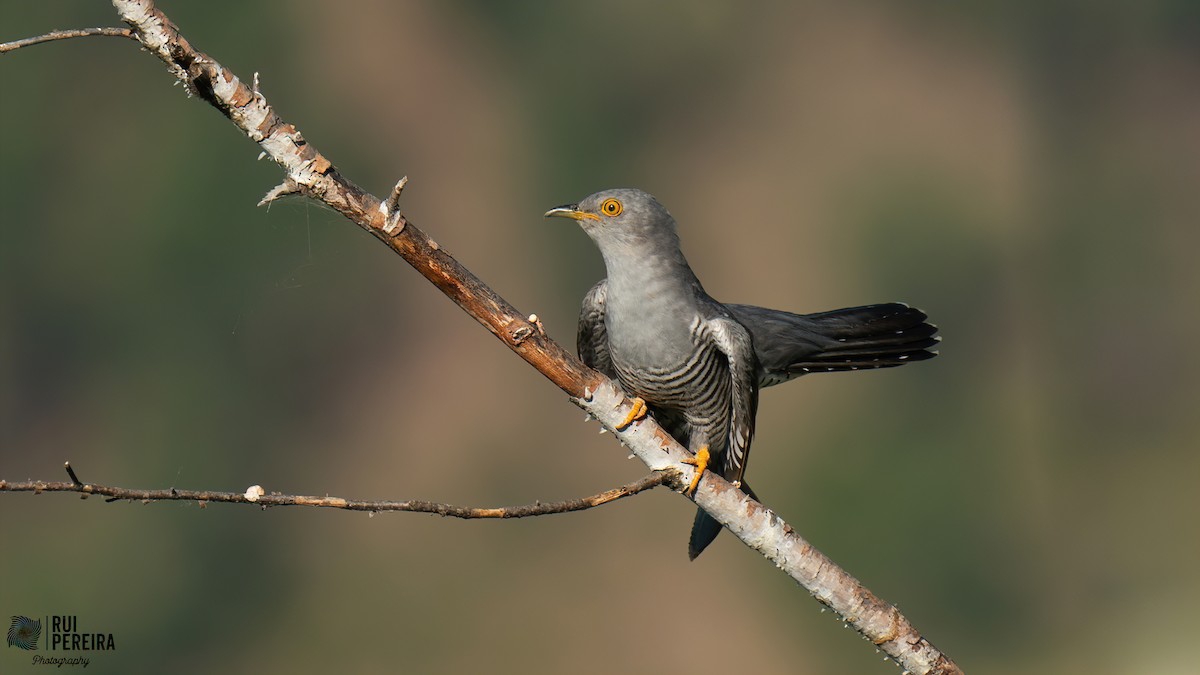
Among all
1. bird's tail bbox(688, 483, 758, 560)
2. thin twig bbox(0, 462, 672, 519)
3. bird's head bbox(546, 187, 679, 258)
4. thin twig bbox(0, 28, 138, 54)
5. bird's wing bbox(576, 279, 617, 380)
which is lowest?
thin twig bbox(0, 462, 672, 519)

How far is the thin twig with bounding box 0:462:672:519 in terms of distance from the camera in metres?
1.83

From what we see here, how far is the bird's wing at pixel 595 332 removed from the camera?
3.07 metres

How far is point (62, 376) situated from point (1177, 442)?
9.11m

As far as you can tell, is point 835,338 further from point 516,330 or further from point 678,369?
point 516,330

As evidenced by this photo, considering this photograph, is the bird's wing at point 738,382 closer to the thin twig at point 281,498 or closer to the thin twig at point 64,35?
the thin twig at point 281,498

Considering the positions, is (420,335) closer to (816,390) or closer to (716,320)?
(816,390)

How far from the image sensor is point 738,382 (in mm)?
2932

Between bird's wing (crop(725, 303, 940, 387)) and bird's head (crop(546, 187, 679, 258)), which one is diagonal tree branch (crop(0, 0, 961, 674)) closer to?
bird's head (crop(546, 187, 679, 258))

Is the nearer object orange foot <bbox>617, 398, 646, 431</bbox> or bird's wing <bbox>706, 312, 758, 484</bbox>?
orange foot <bbox>617, 398, 646, 431</bbox>

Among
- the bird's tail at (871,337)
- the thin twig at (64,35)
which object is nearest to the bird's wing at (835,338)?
the bird's tail at (871,337)

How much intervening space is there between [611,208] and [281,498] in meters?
1.24

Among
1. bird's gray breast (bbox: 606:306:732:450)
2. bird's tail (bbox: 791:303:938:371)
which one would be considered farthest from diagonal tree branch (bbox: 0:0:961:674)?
bird's tail (bbox: 791:303:938:371)

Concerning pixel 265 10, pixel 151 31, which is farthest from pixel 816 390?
pixel 151 31

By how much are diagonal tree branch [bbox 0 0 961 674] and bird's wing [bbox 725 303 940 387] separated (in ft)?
2.15
